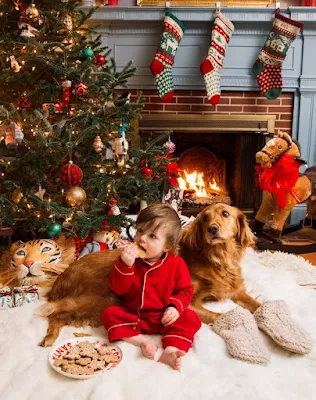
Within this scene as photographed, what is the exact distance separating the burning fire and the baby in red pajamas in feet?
8.33

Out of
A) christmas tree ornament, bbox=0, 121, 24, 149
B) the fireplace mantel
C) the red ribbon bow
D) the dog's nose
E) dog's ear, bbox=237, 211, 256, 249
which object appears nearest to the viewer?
the dog's nose

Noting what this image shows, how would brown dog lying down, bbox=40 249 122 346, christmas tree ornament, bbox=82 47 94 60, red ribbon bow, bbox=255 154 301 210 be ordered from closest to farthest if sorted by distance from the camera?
1. brown dog lying down, bbox=40 249 122 346
2. christmas tree ornament, bbox=82 47 94 60
3. red ribbon bow, bbox=255 154 301 210

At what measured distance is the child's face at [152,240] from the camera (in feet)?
4.60

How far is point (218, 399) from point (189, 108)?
2912mm

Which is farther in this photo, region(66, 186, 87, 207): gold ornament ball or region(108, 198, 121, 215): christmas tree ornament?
region(108, 198, 121, 215): christmas tree ornament

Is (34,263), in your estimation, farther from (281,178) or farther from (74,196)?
(281,178)

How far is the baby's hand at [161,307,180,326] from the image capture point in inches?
55.1

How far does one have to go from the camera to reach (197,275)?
5.73ft

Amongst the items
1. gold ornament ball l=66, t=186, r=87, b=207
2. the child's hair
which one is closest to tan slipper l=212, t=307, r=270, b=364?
the child's hair

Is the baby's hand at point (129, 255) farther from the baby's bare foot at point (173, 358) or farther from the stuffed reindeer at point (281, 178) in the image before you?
the stuffed reindeer at point (281, 178)

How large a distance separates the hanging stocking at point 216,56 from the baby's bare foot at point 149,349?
8.32 ft

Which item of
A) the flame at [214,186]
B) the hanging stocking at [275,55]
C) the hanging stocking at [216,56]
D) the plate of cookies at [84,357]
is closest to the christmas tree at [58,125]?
the plate of cookies at [84,357]

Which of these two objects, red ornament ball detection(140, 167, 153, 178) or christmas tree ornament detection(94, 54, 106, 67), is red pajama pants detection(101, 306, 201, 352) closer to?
red ornament ball detection(140, 167, 153, 178)

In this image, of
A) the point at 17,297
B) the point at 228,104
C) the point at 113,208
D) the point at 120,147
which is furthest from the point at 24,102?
the point at 228,104
